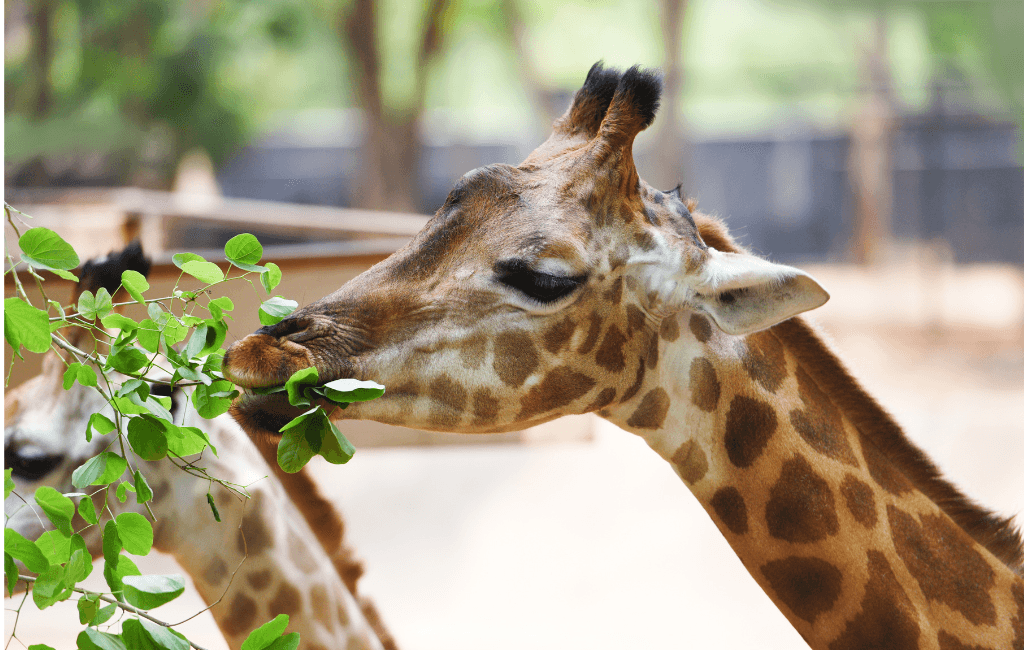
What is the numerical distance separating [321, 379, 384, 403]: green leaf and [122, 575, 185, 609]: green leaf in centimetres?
32

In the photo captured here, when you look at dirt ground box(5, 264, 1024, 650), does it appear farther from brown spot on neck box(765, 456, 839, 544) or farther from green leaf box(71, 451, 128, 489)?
green leaf box(71, 451, 128, 489)

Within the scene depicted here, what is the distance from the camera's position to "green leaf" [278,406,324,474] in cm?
118

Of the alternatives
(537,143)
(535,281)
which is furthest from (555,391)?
(537,143)

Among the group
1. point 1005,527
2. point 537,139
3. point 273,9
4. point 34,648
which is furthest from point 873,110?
point 34,648

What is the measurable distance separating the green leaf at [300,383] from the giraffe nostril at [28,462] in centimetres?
110

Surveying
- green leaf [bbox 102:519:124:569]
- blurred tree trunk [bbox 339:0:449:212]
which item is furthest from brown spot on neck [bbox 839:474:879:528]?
blurred tree trunk [bbox 339:0:449:212]

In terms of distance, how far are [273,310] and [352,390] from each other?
210 mm

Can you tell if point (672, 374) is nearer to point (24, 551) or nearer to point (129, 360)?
point (129, 360)

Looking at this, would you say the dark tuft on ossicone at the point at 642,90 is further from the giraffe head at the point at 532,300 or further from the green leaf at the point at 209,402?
the green leaf at the point at 209,402

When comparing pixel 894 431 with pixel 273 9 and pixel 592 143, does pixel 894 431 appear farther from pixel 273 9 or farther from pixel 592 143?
pixel 273 9

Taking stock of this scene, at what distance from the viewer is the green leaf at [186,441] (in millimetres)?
1202

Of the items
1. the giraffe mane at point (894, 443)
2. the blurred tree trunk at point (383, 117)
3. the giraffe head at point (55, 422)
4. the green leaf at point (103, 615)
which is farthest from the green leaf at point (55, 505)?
the blurred tree trunk at point (383, 117)

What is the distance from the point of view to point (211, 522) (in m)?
2.10

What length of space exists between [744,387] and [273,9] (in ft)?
38.9
